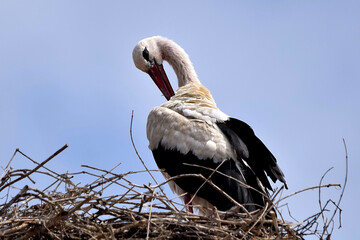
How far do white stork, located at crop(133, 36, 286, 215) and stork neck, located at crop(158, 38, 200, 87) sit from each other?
0.58 m

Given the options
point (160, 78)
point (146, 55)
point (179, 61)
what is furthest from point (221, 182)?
point (146, 55)

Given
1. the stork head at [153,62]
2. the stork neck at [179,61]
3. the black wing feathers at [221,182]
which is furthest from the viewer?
the stork head at [153,62]

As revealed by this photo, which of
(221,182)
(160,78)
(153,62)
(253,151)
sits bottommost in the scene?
(221,182)

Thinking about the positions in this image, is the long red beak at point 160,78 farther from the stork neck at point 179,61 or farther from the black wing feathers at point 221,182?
the black wing feathers at point 221,182

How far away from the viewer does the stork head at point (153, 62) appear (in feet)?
24.4

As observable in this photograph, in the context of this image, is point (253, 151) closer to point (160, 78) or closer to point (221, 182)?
point (221, 182)

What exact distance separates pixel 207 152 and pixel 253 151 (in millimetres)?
385

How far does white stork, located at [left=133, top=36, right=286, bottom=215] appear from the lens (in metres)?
5.49

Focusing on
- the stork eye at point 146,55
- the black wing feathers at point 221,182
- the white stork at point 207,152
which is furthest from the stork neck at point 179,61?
the black wing feathers at point 221,182

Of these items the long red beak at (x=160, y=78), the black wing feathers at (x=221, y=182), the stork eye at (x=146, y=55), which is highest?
the stork eye at (x=146, y=55)

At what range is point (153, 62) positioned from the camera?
24.6 ft

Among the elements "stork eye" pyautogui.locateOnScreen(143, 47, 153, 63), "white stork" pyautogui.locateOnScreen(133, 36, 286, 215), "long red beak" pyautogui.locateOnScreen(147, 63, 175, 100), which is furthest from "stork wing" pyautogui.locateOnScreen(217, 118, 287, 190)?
"stork eye" pyautogui.locateOnScreen(143, 47, 153, 63)

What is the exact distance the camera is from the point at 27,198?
4445mm

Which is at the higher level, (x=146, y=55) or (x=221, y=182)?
(x=146, y=55)
